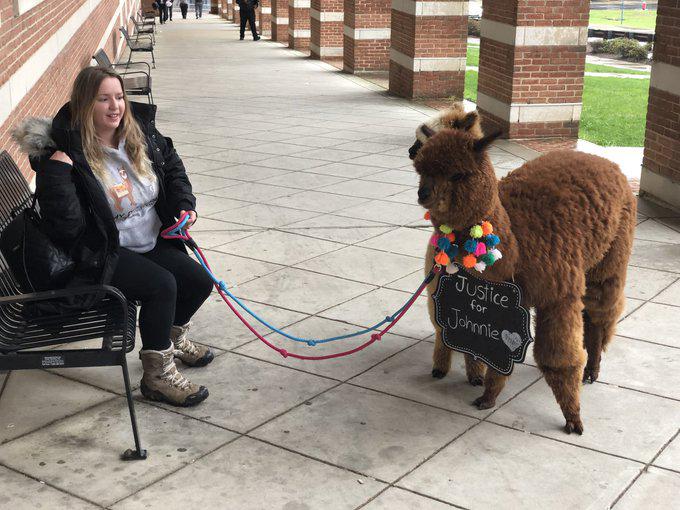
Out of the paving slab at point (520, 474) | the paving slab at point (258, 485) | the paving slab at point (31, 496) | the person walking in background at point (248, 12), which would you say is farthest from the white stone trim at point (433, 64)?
the person walking in background at point (248, 12)

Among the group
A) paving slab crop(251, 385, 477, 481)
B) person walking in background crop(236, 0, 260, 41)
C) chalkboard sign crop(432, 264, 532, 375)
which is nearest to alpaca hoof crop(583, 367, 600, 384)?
chalkboard sign crop(432, 264, 532, 375)

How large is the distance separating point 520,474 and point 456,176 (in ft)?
4.49

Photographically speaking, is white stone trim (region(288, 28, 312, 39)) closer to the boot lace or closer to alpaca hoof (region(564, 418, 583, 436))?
the boot lace

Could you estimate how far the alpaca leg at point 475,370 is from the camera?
4684mm

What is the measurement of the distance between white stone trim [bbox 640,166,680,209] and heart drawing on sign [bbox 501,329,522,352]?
4893 millimetres

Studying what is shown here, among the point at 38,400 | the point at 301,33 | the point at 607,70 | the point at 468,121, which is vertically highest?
the point at 468,121

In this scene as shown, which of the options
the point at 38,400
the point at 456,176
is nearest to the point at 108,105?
the point at 38,400

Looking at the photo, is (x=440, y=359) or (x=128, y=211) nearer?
(x=128, y=211)

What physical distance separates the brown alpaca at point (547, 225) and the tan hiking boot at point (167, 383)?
1357mm

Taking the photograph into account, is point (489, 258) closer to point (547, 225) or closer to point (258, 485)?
point (547, 225)

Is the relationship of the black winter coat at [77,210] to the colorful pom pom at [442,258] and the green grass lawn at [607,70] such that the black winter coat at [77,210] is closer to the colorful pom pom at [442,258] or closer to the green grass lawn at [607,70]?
the colorful pom pom at [442,258]

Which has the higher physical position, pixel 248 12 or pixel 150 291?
pixel 248 12

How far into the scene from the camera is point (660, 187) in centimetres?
862

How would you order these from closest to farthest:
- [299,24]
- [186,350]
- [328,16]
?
[186,350] < [328,16] < [299,24]
